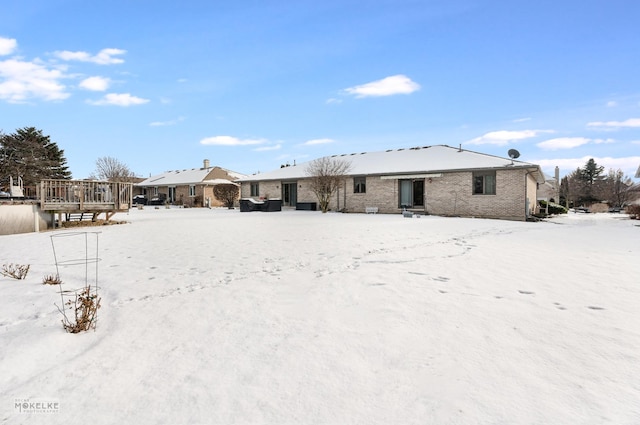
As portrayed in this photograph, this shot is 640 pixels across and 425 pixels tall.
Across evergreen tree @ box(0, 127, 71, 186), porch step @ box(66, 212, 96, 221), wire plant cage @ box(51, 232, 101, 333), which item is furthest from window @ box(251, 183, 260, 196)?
wire plant cage @ box(51, 232, 101, 333)

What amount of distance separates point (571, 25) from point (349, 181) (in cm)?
1457

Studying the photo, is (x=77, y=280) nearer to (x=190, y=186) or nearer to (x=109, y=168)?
(x=190, y=186)

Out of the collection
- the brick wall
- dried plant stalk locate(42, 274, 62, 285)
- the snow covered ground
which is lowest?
the snow covered ground

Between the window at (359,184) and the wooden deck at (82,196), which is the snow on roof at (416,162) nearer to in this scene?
the window at (359,184)

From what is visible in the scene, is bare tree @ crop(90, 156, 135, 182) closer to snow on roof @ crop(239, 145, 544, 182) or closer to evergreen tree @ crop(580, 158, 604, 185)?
snow on roof @ crop(239, 145, 544, 182)

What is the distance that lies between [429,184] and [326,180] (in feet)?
21.8

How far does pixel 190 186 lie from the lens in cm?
3716

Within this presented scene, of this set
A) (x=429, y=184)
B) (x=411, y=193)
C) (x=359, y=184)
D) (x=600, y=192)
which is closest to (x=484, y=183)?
(x=429, y=184)

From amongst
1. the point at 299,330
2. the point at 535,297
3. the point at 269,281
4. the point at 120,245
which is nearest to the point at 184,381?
the point at 299,330

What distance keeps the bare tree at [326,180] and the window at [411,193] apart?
4.13 m

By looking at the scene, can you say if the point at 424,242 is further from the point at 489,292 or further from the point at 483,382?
the point at 483,382

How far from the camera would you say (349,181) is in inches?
934

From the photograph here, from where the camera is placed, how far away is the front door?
27062mm

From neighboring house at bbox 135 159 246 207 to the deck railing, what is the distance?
19601 millimetres
